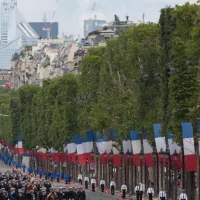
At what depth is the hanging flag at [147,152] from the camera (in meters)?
101

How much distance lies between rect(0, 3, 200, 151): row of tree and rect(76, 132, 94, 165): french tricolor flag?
1.48 meters

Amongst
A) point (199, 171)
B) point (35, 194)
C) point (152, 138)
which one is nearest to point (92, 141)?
point (152, 138)

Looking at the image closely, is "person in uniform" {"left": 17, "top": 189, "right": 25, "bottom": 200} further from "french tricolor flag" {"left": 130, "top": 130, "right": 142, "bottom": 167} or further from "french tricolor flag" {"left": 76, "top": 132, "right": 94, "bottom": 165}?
"french tricolor flag" {"left": 76, "top": 132, "right": 94, "bottom": 165}

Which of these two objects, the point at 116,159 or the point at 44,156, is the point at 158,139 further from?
the point at 44,156

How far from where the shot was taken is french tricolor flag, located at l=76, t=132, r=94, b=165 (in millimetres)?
124125

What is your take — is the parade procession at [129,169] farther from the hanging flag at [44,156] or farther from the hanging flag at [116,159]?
the hanging flag at [44,156]

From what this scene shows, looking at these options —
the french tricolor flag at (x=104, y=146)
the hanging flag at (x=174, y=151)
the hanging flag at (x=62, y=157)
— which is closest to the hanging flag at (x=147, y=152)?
the hanging flag at (x=174, y=151)

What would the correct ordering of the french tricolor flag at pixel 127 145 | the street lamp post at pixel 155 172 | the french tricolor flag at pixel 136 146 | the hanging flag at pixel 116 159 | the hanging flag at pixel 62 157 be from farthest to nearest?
1. the hanging flag at pixel 62 157
2. the hanging flag at pixel 116 159
3. the french tricolor flag at pixel 127 145
4. the french tricolor flag at pixel 136 146
5. the street lamp post at pixel 155 172

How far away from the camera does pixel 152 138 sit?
101875 mm

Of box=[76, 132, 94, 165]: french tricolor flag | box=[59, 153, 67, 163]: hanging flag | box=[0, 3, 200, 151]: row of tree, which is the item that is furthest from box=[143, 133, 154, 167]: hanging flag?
box=[59, 153, 67, 163]: hanging flag

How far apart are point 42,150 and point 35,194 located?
85369 mm

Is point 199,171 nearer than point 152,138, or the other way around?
point 199,171

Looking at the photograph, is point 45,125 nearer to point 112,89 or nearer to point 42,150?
point 42,150

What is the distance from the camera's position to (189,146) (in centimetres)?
8169
